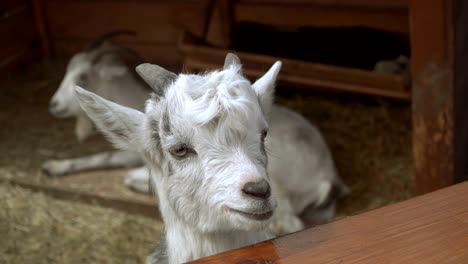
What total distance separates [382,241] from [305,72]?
247 cm

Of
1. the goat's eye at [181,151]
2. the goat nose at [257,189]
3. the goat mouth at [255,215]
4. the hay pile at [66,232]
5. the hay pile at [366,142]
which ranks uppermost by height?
the goat's eye at [181,151]

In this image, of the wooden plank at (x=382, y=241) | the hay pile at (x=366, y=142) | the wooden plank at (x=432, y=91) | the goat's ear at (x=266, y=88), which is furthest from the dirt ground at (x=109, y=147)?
the wooden plank at (x=382, y=241)

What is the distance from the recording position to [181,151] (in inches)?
84.1

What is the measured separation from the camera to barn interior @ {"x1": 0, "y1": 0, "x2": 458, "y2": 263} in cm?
376

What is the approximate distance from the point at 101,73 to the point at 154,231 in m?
1.53

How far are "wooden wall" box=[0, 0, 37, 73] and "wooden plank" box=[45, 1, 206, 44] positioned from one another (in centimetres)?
19

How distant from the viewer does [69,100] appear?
15.6ft

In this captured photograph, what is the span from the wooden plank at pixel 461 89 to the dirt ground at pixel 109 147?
53cm

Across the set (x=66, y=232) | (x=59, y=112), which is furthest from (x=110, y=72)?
(x=66, y=232)

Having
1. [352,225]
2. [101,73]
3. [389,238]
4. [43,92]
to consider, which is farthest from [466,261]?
[43,92]

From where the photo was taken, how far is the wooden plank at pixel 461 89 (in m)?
3.19

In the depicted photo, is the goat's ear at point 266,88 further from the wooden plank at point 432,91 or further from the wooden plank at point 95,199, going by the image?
the wooden plank at point 95,199

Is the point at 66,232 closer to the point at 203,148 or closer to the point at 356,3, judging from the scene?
the point at 203,148

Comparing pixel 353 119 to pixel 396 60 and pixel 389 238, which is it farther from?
pixel 389 238
